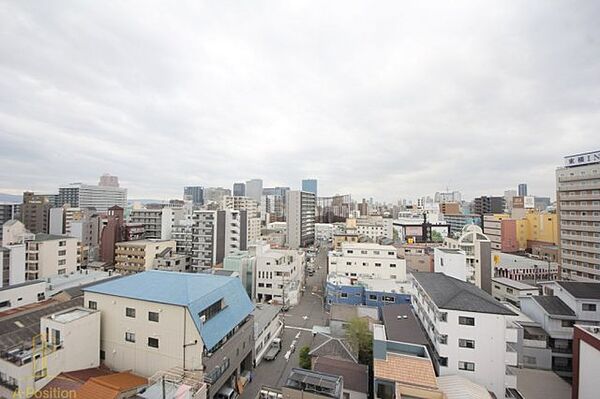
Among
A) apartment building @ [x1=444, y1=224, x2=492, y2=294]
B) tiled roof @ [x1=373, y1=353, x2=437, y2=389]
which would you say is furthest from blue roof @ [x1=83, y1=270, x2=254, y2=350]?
apartment building @ [x1=444, y1=224, x2=492, y2=294]

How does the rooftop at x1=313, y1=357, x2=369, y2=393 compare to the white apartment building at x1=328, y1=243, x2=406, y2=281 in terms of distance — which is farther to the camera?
the white apartment building at x1=328, y1=243, x2=406, y2=281

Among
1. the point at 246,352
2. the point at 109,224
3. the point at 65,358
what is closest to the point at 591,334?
the point at 246,352

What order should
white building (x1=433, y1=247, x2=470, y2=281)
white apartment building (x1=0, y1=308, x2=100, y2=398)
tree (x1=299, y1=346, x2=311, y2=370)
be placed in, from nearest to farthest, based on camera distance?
white apartment building (x1=0, y1=308, x2=100, y2=398) < tree (x1=299, y1=346, x2=311, y2=370) < white building (x1=433, y1=247, x2=470, y2=281)

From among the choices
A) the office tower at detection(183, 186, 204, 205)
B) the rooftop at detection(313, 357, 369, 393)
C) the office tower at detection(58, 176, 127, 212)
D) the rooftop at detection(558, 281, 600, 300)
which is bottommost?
the rooftop at detection(313, 357, 369, 393)

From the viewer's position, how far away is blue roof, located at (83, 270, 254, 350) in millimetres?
12516

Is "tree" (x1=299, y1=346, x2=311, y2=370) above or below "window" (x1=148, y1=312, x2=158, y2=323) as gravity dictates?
below

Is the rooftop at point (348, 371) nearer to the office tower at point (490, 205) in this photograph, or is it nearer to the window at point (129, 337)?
the window at point (129, 337)

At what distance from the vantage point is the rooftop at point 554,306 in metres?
18.2

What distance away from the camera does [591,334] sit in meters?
11.8

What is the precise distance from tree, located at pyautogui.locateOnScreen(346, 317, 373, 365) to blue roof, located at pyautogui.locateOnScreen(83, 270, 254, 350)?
6.52 m

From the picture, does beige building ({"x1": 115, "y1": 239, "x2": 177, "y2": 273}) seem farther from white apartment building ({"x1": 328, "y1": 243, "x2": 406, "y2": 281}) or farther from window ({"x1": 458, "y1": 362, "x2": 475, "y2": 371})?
window ({"x1": 458, "y1": 362, "x2": 475, "y2": 371})

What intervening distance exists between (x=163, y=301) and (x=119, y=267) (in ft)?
102

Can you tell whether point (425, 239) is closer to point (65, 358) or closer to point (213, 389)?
point (213, 389)

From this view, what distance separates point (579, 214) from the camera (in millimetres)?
27859
